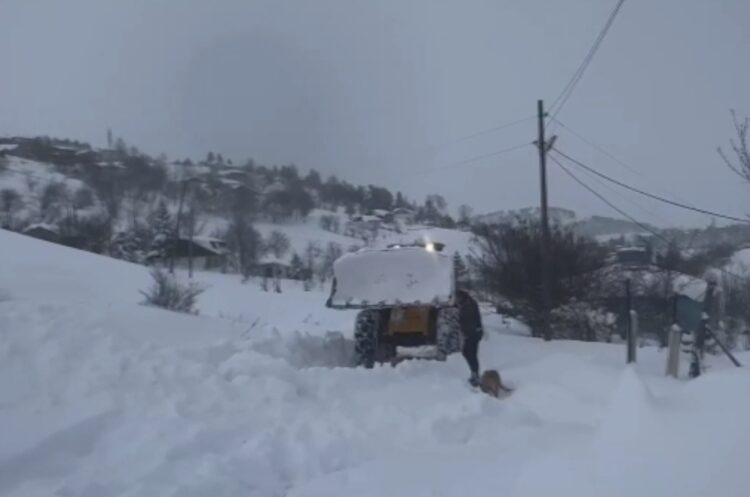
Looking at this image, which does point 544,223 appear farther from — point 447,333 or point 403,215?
point 403,215

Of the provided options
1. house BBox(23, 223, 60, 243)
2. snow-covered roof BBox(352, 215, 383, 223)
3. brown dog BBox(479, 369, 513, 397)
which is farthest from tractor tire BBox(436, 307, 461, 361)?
snow-covered roof BBox(352, 215, 383, 223)

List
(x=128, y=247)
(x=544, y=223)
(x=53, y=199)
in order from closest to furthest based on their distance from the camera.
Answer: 1. (x=544, y=223)
2. (x=128, y=247)
3. (x=53, y=199)

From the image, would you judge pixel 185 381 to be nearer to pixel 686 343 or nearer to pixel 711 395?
pixel 711 395

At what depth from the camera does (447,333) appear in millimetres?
13164

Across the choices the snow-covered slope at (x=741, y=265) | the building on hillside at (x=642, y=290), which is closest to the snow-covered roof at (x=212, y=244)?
the snow-covered slope at (x=741, y=265)

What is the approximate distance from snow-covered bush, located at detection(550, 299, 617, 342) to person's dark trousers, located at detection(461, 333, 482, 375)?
37.5 feet

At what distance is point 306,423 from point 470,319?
5.08m

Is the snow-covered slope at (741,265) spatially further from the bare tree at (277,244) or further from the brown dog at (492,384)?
the bare tree at (277,244)

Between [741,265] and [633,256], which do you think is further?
[741,265]

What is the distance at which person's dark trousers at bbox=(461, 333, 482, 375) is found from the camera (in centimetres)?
1125

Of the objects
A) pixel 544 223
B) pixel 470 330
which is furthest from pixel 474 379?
pixel 544 223

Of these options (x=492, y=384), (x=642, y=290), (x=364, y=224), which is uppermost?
(x=364, y=224)

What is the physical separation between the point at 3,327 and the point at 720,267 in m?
32.1

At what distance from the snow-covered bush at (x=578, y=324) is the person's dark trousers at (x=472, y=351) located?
450 inches
